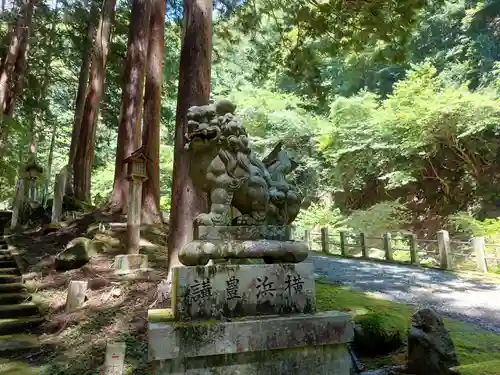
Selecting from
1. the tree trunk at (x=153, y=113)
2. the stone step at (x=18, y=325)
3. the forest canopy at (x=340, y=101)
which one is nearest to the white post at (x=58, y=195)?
the forest canopy at (x=340, y=101)

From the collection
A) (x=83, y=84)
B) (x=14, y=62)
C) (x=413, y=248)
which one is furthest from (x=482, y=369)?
(x=83, y=84)

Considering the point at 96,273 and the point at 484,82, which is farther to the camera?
the point at 484,82

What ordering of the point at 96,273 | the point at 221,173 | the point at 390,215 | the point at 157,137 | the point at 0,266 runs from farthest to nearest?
the point at 390,215 → the point at 157,137 → the point at 0,266 → the point at 96,273 → the point at 221,173

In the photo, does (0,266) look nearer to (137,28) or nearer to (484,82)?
(137,28)

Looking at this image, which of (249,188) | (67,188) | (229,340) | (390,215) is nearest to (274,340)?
(229,340)

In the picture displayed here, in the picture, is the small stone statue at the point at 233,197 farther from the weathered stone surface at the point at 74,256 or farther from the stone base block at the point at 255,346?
the weathered stone surface at the point at 74,256

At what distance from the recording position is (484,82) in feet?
59.5

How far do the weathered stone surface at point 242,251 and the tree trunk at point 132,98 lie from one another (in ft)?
26.2

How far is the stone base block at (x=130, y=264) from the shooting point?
7121 millimetres

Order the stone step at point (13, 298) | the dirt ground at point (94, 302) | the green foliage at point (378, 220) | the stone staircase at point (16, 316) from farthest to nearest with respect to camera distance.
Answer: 1. the green foliage at point (378, 220)
2. the stone step at point (13, 298)
3. the stone staircase at point (16, 316)
4. the dirt ground at point (94, 302)

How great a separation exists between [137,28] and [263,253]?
31.9 feet

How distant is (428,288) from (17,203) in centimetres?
1256

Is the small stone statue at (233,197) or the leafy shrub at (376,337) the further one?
the leafy shrub at (376,337)

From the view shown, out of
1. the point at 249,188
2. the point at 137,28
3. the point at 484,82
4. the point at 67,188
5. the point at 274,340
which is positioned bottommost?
the point at 274,340
